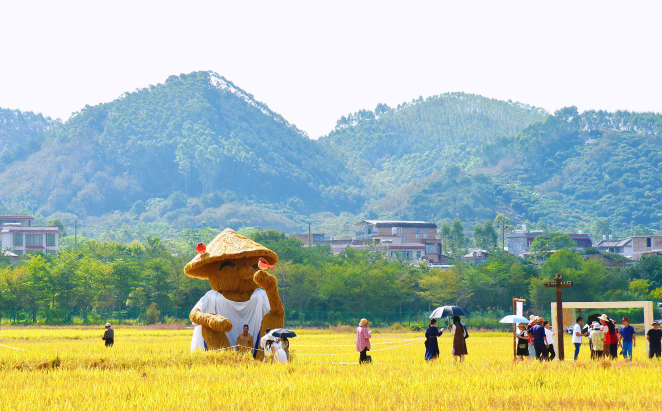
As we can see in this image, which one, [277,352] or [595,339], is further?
[595,339]

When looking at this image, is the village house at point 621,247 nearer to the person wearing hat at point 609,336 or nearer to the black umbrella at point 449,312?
the person wearing hat at point 609,336

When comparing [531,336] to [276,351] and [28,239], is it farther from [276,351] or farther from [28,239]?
[28,239]

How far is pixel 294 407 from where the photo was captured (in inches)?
507

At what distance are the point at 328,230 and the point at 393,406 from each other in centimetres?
16830

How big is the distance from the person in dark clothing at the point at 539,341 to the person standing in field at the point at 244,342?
279 inches

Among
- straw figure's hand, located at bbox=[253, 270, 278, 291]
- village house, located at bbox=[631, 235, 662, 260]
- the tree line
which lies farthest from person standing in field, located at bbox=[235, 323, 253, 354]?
village house, located at bbox=[631, 235, 662, 260]

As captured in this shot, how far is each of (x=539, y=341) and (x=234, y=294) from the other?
25.3 feet

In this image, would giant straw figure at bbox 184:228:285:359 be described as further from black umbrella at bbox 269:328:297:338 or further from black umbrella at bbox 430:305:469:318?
black umbrella at bbox 430:305:469:318

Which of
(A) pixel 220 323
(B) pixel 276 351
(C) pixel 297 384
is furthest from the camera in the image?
(A) pixel 220 323

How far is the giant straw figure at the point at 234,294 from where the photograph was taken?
65.8 ft

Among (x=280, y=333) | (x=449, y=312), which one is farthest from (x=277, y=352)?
(x=449, y=312)

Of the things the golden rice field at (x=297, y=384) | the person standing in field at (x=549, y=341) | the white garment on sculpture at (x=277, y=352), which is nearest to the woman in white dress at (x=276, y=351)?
the white garment on sculpture at (x=277, y=352)

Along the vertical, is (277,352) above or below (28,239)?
below

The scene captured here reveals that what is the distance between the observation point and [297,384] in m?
14.9
